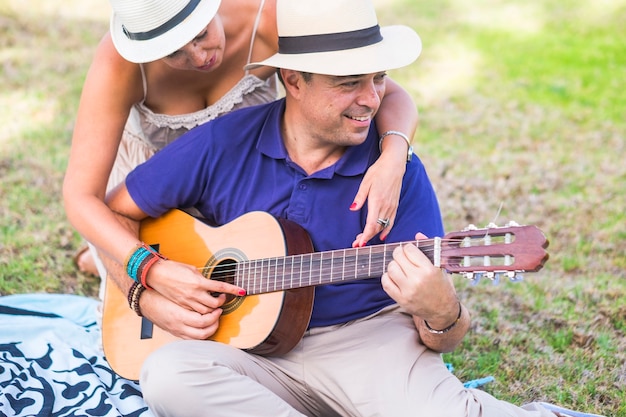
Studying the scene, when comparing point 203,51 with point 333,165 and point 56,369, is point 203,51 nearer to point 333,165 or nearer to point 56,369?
point 333,165

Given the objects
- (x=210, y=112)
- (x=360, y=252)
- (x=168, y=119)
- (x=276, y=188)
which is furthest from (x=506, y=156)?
(x=360, y=252)

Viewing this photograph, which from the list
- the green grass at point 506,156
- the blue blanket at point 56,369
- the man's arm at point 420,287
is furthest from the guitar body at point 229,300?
the green grass at point 506,156

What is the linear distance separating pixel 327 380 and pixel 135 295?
0.81m

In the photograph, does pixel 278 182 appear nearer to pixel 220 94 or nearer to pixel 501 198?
pixel 220 94

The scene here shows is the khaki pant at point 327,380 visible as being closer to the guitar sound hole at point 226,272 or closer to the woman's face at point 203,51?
the guitar sound hole at point 226,272

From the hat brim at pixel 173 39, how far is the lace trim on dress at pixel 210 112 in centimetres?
53

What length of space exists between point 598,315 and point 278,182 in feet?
6.13

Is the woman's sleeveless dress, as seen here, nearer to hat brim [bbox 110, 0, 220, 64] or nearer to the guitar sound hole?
hat brim [bbox 110, 0, 220, 64]

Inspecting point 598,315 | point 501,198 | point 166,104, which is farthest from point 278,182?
point 501,198

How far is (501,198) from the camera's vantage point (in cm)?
532

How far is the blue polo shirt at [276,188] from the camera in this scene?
2.87 m

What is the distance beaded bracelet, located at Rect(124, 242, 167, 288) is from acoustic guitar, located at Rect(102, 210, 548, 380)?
0.56ft

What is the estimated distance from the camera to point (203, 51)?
2.94 metres

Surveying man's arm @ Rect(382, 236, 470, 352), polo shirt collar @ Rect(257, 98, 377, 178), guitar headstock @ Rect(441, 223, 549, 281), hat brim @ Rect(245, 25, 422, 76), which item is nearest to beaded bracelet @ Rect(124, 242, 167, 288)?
polo shirt collar @ Rect(257, 98, 377, 178)
